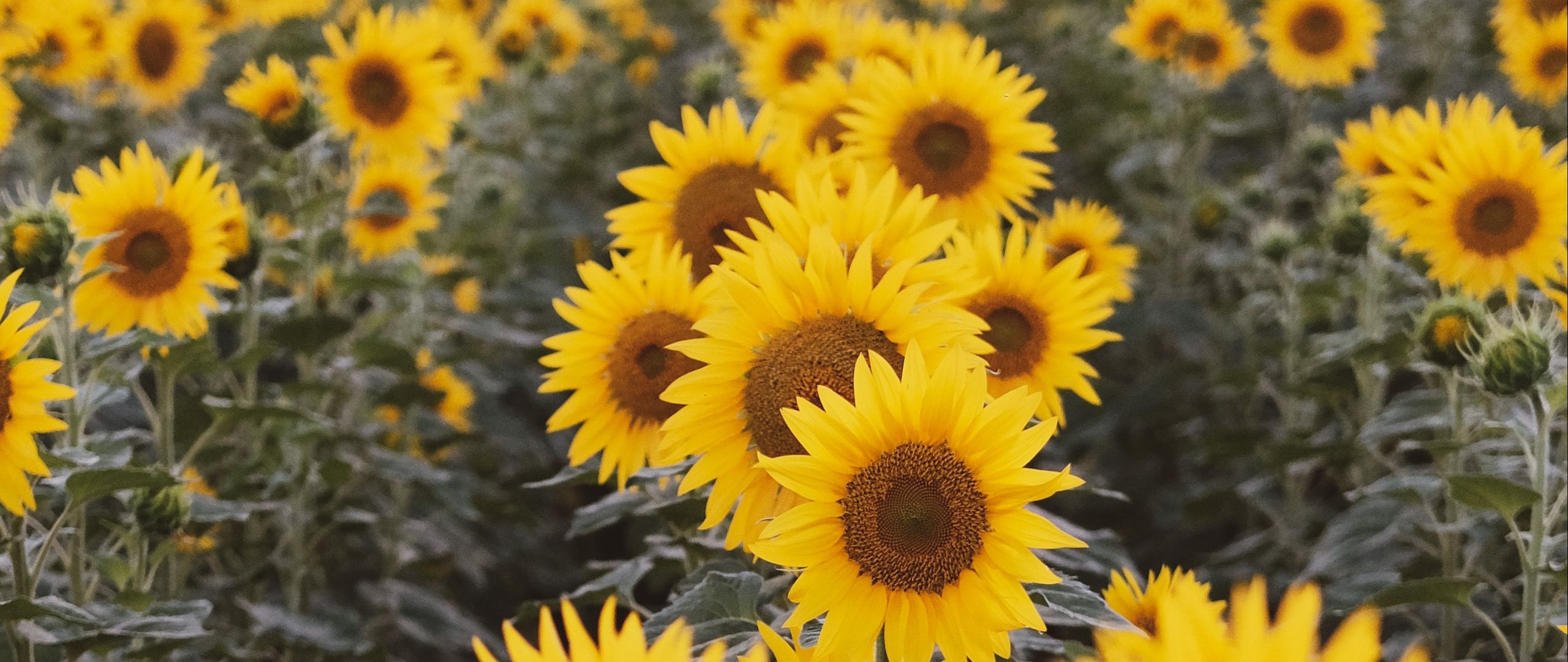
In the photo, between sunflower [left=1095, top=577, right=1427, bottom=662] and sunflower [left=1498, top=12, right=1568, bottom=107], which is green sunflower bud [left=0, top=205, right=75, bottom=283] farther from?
sunflower [left=1498, top=12, right=1568, bottom=107]

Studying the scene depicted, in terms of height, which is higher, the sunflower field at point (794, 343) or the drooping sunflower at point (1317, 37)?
the drooping sunflower at point (1317, 37)

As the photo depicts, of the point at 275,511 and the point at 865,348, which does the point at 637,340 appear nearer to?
the point at 865,348

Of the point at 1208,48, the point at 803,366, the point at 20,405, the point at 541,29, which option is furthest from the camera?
the point at 541,29

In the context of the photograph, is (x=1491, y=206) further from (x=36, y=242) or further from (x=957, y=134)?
(x=36, y=242)

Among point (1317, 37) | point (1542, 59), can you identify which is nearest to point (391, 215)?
point (1317, 37)

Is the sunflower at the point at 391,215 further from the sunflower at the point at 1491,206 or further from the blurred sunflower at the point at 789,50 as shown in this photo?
the sunflower at the point at 1491,206

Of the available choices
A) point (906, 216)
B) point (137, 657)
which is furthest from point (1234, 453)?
point (137, 657)

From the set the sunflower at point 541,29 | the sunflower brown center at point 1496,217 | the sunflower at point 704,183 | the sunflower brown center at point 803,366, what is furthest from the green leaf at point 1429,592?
the sunflower at point 541,29

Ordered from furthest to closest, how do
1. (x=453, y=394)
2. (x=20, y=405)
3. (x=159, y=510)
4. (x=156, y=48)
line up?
(x=156, y=48) → (x=453, y=394) → (x=159, y=510) → (x=20, y=405)
